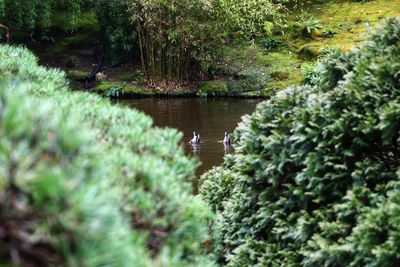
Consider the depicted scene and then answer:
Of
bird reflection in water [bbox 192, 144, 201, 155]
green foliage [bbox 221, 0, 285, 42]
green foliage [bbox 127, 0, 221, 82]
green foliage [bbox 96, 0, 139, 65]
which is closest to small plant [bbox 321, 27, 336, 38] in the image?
green foliage [bbox 221, 0, 285, 42]

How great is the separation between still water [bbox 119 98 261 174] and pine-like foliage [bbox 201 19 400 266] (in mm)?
4835

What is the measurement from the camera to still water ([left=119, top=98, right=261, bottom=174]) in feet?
30.1

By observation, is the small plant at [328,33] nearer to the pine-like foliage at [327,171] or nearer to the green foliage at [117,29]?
the green foliage at [117,29]

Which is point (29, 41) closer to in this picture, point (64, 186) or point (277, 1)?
point (277, 1)

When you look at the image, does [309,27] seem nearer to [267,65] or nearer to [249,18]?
[249,18]

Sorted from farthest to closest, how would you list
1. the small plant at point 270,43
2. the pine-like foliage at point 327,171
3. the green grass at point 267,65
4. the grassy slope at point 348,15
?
the small plant at point 270,43 < the grassy slope at point 348,15 < the green grass at point 267,65 < the pine-like foliage at point 327,171

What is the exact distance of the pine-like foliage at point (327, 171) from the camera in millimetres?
2654

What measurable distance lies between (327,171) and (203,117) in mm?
8802

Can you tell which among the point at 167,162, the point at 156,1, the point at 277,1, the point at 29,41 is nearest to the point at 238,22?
the point at 156,1

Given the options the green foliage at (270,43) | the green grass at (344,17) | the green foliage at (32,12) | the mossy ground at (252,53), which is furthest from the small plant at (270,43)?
the green foliage at (32,12)

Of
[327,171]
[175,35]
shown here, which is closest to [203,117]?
[175,35]

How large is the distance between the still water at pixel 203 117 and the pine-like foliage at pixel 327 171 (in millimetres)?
4835

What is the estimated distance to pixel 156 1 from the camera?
14281 millimetres

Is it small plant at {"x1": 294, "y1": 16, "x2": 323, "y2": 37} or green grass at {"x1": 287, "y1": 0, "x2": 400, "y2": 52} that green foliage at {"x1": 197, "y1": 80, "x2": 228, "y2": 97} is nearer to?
green grass at {"x1": 287, "y1": 0, "x2": 400, "y2": 52}
